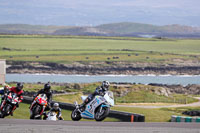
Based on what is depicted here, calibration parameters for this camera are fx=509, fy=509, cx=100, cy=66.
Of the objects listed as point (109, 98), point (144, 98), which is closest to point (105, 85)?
point (109, 98)

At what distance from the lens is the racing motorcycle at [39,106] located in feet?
80.9

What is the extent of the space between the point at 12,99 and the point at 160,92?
65.6 metres

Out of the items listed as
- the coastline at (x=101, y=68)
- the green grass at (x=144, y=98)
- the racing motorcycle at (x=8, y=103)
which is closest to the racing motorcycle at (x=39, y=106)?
the racing motorcycle at (x=8, y=103)

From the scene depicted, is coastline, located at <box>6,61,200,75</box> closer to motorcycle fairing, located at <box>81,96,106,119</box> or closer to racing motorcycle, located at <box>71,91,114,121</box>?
motorcycle fairing, located at <box>81,96,106,119</box>

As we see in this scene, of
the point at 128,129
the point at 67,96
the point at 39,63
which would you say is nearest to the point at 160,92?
the point at 67,96

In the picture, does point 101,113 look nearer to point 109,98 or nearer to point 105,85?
point 109,98

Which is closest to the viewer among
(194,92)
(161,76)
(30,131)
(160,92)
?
(30,131)

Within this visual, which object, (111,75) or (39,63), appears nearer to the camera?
(111,75)

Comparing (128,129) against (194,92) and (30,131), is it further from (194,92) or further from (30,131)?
(194,92)

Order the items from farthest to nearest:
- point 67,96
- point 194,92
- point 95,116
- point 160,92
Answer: point 194,92, point 160,92, point 67,96, point 95,116

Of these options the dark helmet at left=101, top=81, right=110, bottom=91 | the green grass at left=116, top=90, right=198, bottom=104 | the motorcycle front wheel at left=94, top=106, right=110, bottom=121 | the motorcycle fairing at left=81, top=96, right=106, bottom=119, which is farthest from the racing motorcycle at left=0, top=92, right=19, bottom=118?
the green grass at left=116, top=90, right=198, bottom=104

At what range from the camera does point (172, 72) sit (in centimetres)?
18412

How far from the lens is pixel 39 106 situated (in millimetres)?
24750

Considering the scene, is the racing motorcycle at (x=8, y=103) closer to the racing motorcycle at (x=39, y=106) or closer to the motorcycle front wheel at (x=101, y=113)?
the racing motorcycle at (x=39, y=106)
